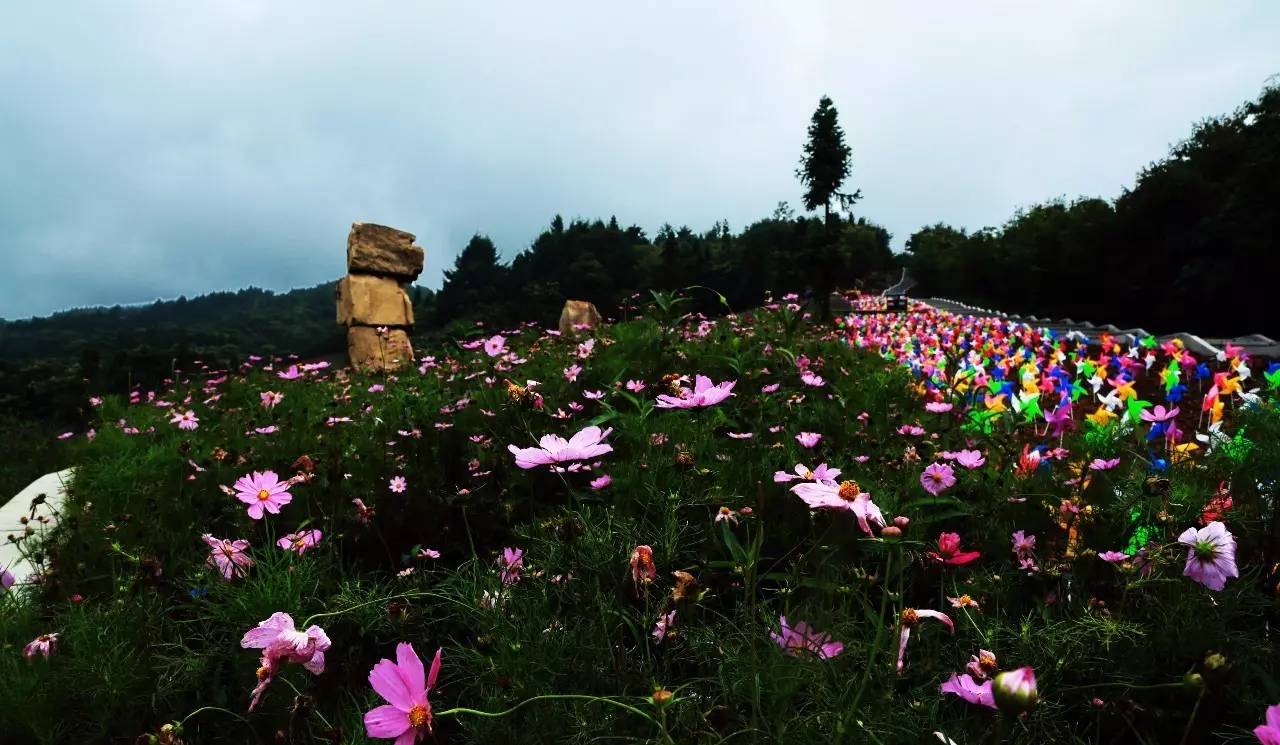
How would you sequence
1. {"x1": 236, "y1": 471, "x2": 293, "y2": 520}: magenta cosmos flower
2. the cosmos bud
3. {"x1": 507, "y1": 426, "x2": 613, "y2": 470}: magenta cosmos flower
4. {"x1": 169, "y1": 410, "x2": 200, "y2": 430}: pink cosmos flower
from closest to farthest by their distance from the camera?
the cosmos bud
{"x1": 507, "y1": 426, "x2": 613, "y2": 470}: magenta cosmos flower
{"x1": 236, "y1": 471, "x2": 293, "y2": 520}: magenta cosmos flower
{"x1": 169, "y1": 410, "x2": 200, "y2": 430}: pink cosmos flower

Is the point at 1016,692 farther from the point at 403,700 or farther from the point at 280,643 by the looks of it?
the point at 280,643

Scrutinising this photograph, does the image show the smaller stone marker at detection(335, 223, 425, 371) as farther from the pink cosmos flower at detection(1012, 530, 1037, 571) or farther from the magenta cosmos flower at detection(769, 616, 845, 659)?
the magenta cosmos flower at detection(769, 616, 845, 659)

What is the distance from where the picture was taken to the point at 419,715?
0.77 metres

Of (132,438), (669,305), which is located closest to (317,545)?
(669,305)

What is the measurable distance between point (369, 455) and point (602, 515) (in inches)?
63.2

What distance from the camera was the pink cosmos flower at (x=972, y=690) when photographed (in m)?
0.84

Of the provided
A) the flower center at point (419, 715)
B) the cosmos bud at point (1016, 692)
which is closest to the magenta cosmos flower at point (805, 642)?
the cosmos bud at point (1016, 692)

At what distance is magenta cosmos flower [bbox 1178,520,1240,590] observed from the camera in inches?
40.3

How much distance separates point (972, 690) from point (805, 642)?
0.22 meters

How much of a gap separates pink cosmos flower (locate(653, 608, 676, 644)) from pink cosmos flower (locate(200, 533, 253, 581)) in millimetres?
912

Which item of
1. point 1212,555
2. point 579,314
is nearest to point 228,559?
point 1212,555

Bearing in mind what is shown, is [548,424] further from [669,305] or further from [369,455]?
[669,305]

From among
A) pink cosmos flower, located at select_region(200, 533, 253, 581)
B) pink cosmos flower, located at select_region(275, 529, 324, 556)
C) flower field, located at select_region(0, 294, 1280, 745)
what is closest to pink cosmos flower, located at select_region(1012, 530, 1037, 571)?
flower field, located at select_region(0, 294, 1280, 745)

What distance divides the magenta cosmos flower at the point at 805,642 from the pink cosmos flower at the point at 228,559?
115 centimetres
